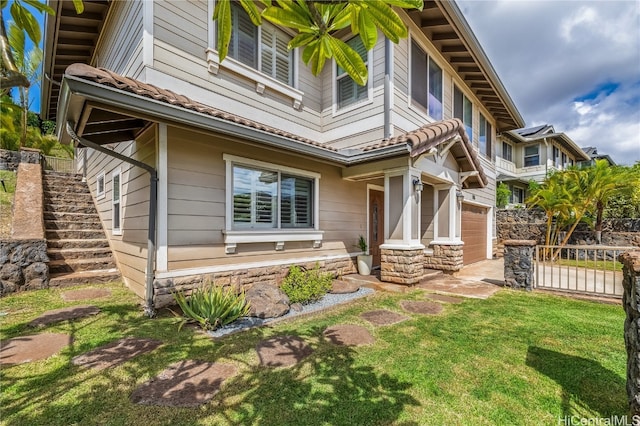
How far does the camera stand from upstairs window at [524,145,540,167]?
21.8 meters

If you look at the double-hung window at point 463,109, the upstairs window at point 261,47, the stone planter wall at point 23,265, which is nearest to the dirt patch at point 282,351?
the stone planter wall at point 23,265

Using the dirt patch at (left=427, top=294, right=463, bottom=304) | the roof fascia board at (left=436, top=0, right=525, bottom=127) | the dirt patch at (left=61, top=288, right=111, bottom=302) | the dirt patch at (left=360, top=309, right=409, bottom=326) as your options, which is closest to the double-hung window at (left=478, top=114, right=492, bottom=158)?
the roof fascia board at (left=436, top=0, right=525, bottom=127)

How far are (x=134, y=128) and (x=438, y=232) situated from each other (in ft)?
26.5

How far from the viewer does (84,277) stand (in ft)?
20.5

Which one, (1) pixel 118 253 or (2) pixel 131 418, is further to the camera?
(1) pixel 118 253

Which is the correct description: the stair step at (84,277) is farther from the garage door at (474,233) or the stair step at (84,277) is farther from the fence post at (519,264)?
the garage door at (474,233)

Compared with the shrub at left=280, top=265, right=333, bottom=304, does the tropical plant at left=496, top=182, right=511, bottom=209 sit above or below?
above

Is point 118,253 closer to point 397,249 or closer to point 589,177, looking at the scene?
point 397,249

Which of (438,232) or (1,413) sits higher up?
(438,232)

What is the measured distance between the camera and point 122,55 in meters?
6.59

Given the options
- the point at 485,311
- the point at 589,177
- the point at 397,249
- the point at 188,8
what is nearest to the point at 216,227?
the point at 397,249

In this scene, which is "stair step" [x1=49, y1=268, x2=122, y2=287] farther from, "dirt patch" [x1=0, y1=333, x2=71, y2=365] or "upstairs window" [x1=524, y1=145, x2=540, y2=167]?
"upstairs window" [x1=524, y1=145, x2=540, y2=167]

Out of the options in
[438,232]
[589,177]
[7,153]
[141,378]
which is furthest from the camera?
[7,153]

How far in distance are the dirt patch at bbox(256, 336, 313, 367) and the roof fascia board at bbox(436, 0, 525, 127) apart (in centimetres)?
852
